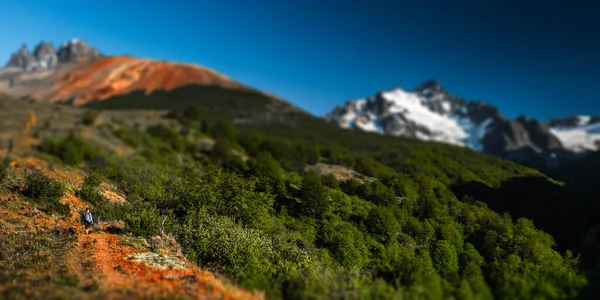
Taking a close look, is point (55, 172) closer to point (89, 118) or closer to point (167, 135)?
point (167, 135)

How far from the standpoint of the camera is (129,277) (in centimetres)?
2656

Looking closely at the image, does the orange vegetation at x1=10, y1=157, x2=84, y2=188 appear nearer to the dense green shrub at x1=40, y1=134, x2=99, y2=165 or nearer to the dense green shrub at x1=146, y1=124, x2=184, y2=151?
the dense green shrub at x1=40, y1=134, x2=99, y2=165

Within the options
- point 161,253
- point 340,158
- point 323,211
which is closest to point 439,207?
point 323,211

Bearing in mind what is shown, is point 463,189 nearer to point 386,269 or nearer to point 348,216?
point 348,216

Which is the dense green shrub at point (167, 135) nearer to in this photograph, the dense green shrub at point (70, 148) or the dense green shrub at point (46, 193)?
the dense green shrub at point (70, 148)

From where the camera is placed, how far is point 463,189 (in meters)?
67.2

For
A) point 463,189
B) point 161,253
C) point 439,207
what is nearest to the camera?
point 161,253

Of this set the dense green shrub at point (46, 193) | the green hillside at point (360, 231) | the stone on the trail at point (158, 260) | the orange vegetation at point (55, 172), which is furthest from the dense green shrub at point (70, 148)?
the stone on the trail at point (158, 260)

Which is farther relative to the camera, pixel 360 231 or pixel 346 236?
pixel 360 231

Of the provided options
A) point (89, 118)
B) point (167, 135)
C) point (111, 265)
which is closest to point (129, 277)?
point (111, 265)

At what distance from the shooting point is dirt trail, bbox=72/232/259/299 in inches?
923

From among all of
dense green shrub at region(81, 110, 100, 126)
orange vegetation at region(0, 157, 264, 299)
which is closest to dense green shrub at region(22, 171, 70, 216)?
orange vegetation at region(0, 157, 264, 299)

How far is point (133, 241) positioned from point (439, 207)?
38.2 m

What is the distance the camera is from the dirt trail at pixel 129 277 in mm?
23438
